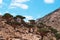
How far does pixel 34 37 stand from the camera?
46.5 meters

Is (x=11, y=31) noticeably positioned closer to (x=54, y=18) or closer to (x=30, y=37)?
(x=30, y=37)

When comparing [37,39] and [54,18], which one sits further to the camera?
[54,18]

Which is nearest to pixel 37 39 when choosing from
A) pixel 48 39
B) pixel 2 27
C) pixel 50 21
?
pixel 48 39

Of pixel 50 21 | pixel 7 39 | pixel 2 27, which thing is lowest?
pixel 7 39

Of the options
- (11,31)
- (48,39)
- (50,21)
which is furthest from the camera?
(50,21)

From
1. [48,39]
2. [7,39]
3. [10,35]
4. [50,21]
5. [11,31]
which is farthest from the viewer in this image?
[50,21]

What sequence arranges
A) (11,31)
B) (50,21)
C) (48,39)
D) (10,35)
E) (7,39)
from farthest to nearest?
(50,21) < (48,39) < (11,31) < (10,35) < (7,39)

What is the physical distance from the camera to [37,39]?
1825 inches

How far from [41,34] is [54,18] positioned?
207 feet

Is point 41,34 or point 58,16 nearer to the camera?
point 41,34

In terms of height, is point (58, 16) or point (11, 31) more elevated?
point (58, 16)

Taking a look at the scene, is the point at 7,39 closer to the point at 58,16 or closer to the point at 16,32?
the point at 16,32

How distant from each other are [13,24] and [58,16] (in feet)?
220

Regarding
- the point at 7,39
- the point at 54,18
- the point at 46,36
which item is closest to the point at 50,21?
the point at 54,18
